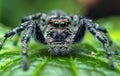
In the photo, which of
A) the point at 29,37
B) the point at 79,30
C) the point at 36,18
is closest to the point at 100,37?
the point at 79,30

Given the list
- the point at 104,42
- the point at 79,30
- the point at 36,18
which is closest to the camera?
the point at 104,42

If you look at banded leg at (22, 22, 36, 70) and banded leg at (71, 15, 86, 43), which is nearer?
banded leg at (22, 22, 36, 70)

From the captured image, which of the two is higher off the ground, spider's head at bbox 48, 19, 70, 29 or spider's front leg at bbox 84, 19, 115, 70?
spider's head at bbox 48, 19, 70, 29

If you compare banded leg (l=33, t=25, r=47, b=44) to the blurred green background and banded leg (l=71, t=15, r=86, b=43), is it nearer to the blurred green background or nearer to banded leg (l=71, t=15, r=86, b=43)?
the blurred green background

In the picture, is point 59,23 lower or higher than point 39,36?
higher

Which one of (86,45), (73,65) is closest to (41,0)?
(86,45)

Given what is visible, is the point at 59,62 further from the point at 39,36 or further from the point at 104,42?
the point at 39,36

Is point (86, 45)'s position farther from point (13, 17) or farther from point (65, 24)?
point (13, 17)

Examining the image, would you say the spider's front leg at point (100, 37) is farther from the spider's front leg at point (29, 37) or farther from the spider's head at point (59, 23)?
the spider's front leg at point (29, 37)

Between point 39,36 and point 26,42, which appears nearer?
point 26,42

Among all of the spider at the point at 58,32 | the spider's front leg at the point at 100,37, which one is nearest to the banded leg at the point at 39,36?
the spider at the point at 58,32

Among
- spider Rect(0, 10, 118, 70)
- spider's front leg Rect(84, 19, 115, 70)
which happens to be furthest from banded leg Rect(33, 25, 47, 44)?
spider's front leg Rect(84, 19, 115, 70)
